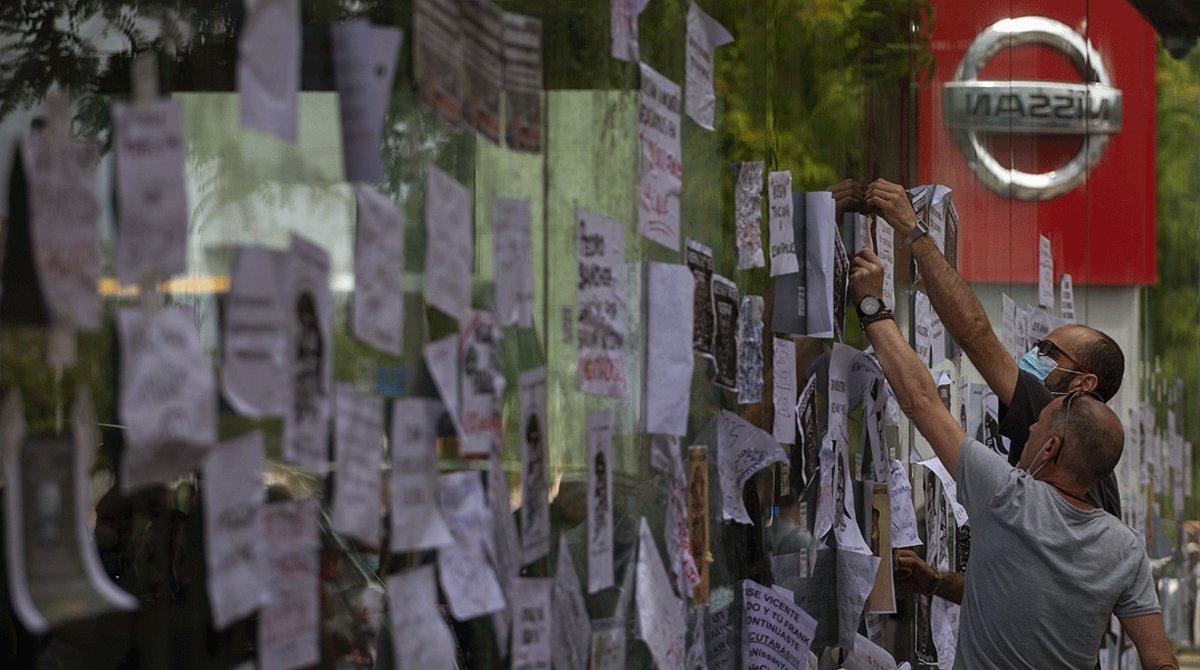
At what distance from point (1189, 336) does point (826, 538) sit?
28.6ft

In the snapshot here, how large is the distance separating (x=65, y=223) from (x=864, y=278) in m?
3.68

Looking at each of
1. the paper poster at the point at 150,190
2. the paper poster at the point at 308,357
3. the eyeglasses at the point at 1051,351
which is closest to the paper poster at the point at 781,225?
the eyeglasses at the point at 1051,351

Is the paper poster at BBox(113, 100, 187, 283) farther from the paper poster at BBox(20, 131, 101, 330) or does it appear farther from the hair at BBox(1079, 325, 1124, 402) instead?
the hair at BBox(1079, 325, 1124, 402)

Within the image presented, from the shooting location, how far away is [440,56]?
269 cm

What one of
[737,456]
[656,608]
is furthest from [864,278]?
[656,608]

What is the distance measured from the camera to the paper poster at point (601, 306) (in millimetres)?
3293

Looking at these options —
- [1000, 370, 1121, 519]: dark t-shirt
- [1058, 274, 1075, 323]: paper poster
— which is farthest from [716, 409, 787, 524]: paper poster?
[1058, 274, 1075, 323]: paper poster

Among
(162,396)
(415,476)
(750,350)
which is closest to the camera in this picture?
(162,396)

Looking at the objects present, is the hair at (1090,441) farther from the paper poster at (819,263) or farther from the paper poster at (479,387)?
the paper poster at (479,387)

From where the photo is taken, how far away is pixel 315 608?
2.33 m

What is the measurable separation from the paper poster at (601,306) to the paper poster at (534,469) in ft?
0.72

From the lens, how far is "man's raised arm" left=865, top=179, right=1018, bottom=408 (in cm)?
559

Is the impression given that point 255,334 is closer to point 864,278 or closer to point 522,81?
point 522,81

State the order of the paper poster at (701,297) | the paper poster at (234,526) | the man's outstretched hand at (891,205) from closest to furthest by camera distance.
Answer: the paper poster at (234,526)
the paper poster at (701,297)
the man's outstretched hand at (891,205)
